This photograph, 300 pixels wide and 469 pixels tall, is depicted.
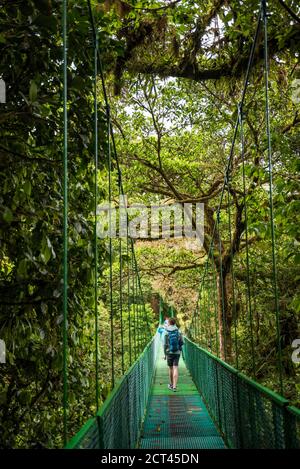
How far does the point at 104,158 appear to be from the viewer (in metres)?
2.75

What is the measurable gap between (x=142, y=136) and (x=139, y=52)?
10.2ft

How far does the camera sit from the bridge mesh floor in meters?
3.61

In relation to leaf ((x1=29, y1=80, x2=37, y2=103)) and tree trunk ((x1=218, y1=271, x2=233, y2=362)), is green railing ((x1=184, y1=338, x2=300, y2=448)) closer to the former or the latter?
leaf ((x1=29, y1=80, x2=37, y2=103))

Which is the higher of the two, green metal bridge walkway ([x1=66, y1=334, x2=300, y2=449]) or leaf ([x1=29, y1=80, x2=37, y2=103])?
leaf ([x1=29, y1=80, x2=37, y2=103])

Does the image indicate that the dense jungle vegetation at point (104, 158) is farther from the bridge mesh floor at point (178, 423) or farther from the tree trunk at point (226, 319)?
the bridge mesh floor at point (178, 423)

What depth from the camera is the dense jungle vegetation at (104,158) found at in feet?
7.00

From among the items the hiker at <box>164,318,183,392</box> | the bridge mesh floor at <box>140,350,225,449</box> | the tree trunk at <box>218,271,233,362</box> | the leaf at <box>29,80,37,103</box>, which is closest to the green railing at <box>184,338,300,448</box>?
the bridge mesh floor at <box>140,350,225,449</box>

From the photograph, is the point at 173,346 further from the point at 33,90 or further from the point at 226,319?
the point at 33,90

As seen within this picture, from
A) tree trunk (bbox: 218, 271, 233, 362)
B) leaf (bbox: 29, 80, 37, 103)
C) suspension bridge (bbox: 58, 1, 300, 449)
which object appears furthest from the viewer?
tree trunk (bbox: 218, 271, 233, 362)

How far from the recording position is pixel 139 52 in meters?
4.48

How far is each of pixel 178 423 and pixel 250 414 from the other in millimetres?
2316

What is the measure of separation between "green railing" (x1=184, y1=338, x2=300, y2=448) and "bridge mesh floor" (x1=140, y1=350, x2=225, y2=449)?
155 mm
